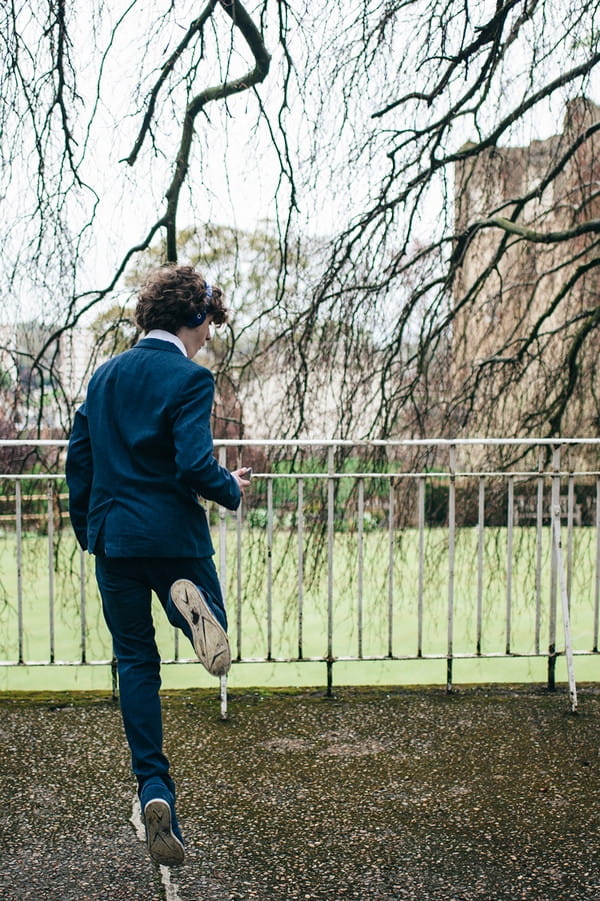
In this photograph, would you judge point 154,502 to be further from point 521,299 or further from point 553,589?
point 521,299

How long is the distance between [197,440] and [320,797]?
4.78ft

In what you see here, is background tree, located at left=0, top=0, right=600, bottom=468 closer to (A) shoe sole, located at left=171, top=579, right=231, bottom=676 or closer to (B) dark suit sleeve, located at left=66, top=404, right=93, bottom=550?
(B) dark suit sleeve, located at left=66, top=404, right=93, bottom=550

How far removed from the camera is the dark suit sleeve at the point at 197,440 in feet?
7.93

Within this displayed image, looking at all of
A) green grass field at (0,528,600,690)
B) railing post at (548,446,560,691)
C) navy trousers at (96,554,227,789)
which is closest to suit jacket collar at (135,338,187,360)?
navy trousers at (96,554,227,789)

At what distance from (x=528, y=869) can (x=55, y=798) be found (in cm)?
157

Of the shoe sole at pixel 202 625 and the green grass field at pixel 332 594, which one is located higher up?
the shoe sole at pixel 202 625

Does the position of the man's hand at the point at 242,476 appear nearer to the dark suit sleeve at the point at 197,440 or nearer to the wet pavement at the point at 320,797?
the dark suit sleeve at the point at 197,440

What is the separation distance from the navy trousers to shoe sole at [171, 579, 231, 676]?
0.03 m

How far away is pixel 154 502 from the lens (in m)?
2.49

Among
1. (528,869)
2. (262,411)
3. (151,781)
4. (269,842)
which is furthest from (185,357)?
(262,411)

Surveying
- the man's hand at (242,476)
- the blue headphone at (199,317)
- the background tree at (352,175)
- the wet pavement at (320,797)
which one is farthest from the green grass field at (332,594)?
the blue headphone at (199,317)

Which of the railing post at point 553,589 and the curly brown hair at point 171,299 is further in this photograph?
the railing post at point 553,589

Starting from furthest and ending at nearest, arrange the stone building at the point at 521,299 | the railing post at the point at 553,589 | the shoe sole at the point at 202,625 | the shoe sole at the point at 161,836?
the stone building at the point at 521,299 → the railing post at the point at 553,589 → the shoe sole at the point at 202,625 → the shoe sole at the point at 161,836

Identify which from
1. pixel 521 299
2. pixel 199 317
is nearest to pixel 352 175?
pixel 521 299
